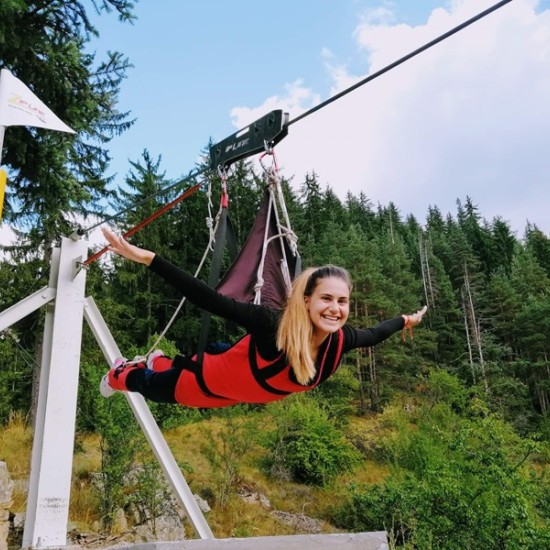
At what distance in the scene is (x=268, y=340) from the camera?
6.40ft

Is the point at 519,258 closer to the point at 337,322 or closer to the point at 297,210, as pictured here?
the point at 297,210

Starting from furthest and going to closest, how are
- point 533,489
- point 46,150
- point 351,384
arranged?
point 351,384, point 533,489, point 46,150

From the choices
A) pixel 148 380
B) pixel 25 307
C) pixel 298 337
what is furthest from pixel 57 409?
pixel 298 337

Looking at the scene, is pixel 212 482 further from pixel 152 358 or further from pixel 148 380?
pixel 148 380

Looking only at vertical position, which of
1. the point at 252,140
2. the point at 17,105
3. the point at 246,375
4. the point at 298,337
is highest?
the point at 17,105

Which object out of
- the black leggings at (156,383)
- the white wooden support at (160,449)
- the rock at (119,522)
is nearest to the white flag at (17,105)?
Answer: the white wooden support at (160,449)

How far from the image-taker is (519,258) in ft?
132

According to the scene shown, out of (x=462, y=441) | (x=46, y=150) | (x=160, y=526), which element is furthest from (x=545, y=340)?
(x=46, y=150)

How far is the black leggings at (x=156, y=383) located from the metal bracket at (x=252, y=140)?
41.6 inches

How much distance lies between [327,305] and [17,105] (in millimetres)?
2445

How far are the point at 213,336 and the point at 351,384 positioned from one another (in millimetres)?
5800

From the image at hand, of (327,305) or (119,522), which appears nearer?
(327,305)

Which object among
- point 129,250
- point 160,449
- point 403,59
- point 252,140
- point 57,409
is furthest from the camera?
point 160,449

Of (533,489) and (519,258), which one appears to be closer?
(533,489)
